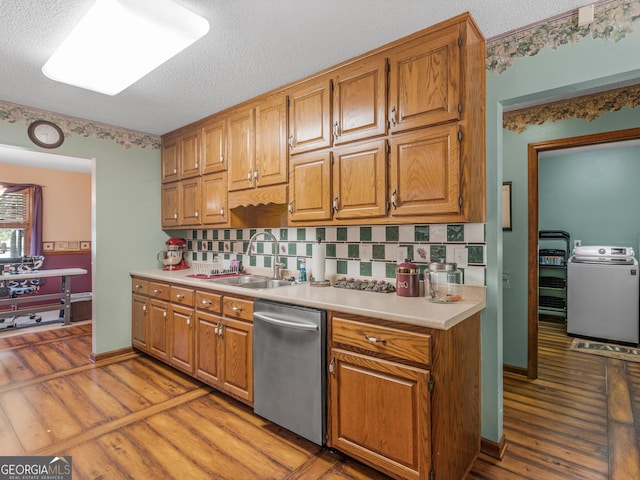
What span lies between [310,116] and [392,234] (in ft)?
3.22

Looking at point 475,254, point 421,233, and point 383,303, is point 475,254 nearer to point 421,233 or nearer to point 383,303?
point 421,233

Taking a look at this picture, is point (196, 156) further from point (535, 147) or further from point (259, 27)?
point (535, 147)

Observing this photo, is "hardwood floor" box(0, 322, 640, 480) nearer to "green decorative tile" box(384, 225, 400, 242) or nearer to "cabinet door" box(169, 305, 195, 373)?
"cabinet door" box(169, 305, 195, 373)

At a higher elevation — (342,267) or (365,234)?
(365,234)

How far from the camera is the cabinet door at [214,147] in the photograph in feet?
10.0

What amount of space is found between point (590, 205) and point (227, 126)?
5.10m

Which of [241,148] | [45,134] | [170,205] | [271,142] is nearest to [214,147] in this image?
[241,148]

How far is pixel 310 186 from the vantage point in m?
2.40

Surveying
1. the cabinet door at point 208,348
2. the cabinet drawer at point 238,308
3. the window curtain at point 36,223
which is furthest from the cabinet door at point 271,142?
the window curtain at point 36,223

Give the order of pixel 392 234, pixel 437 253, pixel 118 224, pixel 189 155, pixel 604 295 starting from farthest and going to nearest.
→ pixel 604 295 → pixel 118 224 → pixel 189 155 → pixel 392 234 → pixel 437 253

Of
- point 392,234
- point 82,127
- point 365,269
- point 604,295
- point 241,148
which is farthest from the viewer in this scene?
point 604,295

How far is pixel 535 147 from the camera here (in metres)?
3.02

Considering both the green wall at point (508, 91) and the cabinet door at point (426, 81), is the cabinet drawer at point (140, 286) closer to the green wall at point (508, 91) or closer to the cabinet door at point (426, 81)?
the cabinet door at point (426, 81)

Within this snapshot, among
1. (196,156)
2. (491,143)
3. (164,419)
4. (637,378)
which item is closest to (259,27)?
(491,143)
